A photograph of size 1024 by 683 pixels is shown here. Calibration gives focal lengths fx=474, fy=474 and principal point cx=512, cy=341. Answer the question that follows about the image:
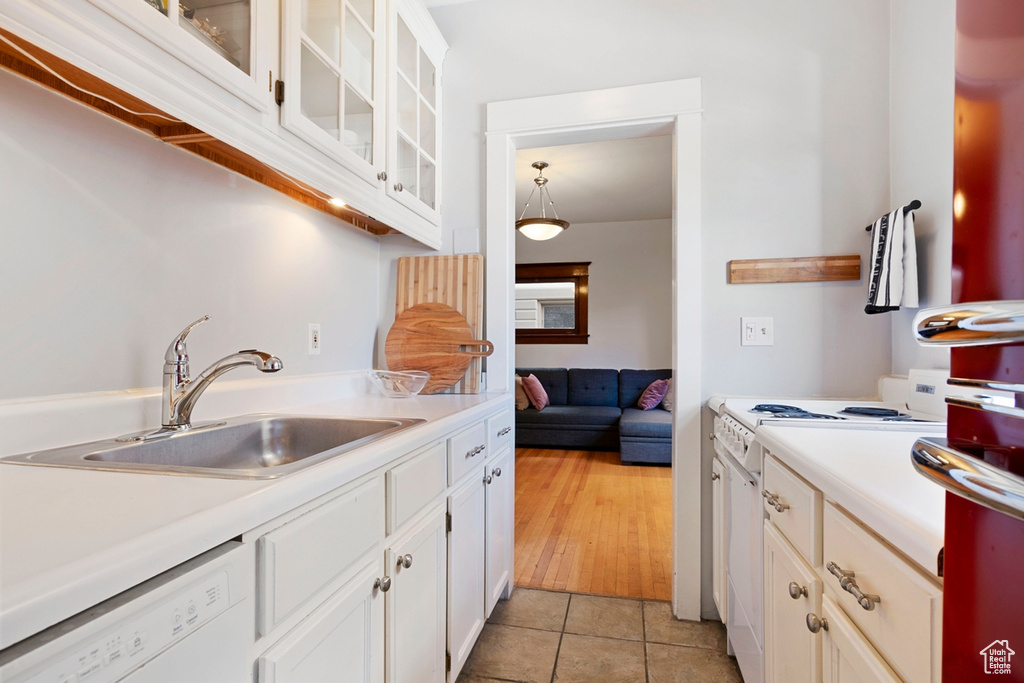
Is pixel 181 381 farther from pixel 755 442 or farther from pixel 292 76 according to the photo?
pixel 755 442

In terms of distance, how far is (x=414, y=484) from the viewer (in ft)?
3.79

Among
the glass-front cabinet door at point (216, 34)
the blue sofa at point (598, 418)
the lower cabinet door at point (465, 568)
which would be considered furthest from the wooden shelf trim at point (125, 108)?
the blue sofa at point (598, 418)

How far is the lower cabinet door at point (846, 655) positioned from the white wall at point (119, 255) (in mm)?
1499

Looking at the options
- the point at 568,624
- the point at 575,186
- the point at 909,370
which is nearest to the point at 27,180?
the point at 568,624

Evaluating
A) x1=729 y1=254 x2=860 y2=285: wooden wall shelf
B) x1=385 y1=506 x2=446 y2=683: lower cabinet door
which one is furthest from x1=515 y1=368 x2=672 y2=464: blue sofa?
x1=385 y1=506 x2=446 y2=683: lower cabinet door

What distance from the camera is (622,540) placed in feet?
9.12

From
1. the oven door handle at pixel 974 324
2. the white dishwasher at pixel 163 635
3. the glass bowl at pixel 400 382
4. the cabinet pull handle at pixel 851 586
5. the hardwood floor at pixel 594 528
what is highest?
the oven door handle at pixel 974 324

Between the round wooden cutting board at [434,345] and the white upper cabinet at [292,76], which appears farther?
the round wooden cutting board at [434,345]

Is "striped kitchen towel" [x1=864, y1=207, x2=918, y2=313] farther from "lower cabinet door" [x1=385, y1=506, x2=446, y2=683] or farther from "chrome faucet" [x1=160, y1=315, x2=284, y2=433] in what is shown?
"chrome faucet" [x1=160, y1=315, x2=284, y2=433]

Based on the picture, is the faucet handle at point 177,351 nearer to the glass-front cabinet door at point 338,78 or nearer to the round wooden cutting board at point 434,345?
the glass-front cabinet door at point 338,78

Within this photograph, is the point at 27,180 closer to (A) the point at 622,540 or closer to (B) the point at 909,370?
(B) the point at 909,370

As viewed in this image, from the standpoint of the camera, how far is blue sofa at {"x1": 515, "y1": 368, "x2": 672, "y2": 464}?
4492 millimetres

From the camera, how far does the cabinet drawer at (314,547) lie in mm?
679

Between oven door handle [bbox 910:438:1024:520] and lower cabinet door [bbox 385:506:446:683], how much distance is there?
980 millimetres
